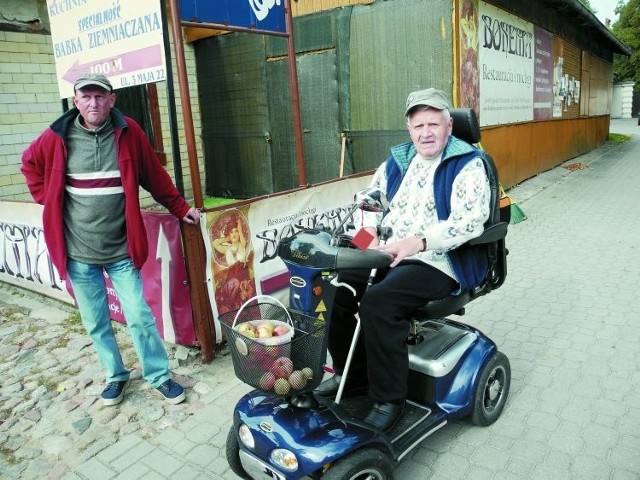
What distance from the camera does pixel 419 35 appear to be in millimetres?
7656

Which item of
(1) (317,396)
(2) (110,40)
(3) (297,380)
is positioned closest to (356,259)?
(3) (297,380)

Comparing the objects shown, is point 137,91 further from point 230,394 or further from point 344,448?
point 344,448

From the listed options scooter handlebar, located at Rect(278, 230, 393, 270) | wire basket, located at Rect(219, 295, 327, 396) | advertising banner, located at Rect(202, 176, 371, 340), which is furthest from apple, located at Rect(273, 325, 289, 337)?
advertising banner, located at Rect(202, 176, 371, 340)

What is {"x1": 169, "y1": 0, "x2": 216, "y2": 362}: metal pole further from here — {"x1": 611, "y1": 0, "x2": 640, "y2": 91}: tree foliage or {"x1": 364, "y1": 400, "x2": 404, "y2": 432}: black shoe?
{"x1": 611, "y1": 0, "x2": 640, "y2": 91}: tree foliage

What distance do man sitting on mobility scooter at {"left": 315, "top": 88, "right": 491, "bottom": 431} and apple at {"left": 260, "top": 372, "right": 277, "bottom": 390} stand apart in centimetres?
58

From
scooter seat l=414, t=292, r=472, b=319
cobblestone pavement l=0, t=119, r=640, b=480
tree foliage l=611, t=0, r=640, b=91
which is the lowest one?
cobblestone pavement l=0, t=119, r=640, b=480

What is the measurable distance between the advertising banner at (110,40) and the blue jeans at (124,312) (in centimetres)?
146

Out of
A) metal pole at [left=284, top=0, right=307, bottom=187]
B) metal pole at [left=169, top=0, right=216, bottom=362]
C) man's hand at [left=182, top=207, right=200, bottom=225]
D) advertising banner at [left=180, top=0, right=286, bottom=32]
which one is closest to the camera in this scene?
man's hand at [left=182, top=207, right=200, bottom=225]

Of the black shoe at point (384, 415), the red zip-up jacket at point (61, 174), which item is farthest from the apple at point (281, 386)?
the red zip-up jacket at point (61, 174)

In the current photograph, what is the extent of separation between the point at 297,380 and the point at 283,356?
4.7 inches

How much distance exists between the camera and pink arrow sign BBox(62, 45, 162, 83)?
3.82 meters

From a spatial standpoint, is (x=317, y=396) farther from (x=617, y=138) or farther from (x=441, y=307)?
(x=617, y=138)

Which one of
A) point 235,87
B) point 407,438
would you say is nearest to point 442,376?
point 407,438

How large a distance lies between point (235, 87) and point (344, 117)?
95.9 inches
